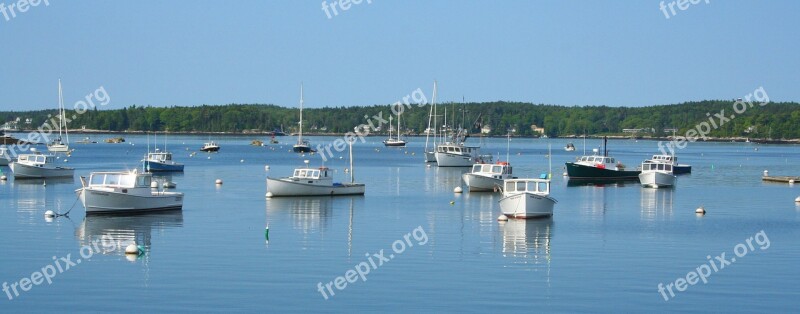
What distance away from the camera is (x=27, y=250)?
46.2 m

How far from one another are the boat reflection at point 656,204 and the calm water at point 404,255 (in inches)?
9.8

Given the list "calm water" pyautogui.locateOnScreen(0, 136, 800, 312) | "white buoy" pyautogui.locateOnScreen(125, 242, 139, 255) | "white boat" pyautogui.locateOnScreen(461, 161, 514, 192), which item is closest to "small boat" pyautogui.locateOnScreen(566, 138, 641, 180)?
"white boat" pyautogui.locateOnScreen(461, 161, 514, 192)

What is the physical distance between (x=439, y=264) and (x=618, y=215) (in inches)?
1008

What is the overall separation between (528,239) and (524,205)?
821cm

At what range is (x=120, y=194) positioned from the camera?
59.5 m

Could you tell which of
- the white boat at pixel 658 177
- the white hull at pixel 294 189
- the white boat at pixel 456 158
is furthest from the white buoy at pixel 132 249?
the white boat at pixel 456 158

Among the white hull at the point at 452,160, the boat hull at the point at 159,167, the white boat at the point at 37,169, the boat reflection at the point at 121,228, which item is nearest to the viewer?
the boat reflection at the point at 121,228

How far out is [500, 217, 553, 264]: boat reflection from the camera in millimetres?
46375

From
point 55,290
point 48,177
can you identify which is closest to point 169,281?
point 55,290

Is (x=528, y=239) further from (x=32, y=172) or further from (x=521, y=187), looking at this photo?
(x=32, y=172)

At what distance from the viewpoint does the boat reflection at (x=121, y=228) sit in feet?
158

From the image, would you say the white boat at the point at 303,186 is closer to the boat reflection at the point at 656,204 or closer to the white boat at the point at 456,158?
the boat reflection at the point at 656,204

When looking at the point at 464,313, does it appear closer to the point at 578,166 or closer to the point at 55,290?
Result: the point at 55,290

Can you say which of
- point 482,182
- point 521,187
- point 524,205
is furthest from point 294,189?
point 524,205
